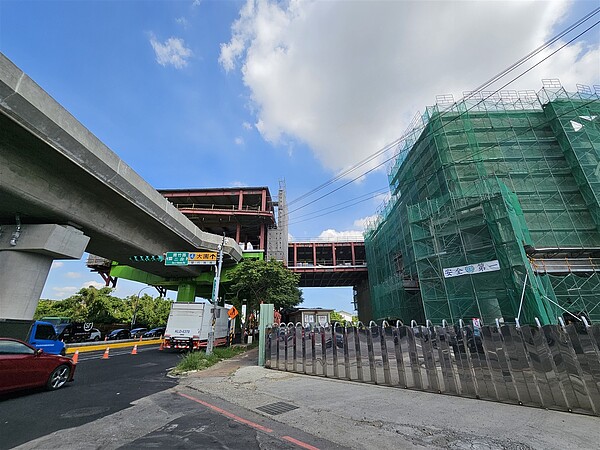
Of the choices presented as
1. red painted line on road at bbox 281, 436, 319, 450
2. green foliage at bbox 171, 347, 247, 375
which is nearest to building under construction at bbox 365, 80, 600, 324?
green foliage at bbox 171, 347, 247, 375

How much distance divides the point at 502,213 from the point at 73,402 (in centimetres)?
2142

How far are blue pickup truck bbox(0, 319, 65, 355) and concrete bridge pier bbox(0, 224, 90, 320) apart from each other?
0.69 metres

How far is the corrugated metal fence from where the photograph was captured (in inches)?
212

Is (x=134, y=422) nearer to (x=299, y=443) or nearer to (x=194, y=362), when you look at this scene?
(x=299, y=443)

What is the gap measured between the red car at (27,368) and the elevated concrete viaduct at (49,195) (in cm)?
720

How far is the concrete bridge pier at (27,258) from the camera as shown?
42.0 feet

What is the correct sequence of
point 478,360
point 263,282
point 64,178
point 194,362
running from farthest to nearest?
1. point 263,282
2. point 64,178
3. point 194,362
4. point 478,360

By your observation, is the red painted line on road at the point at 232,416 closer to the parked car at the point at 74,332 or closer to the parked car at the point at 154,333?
the parked car at the point at 74,332

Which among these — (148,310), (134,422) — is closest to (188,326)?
(134,422)

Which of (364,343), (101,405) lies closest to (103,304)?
(101,405)

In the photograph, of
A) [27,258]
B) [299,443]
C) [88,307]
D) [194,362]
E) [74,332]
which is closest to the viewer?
[299,443]

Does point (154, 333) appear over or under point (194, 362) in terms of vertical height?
over

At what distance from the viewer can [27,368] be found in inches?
280

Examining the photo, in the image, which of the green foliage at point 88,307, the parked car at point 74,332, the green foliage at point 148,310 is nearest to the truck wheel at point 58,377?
the parked car at point 74,332
